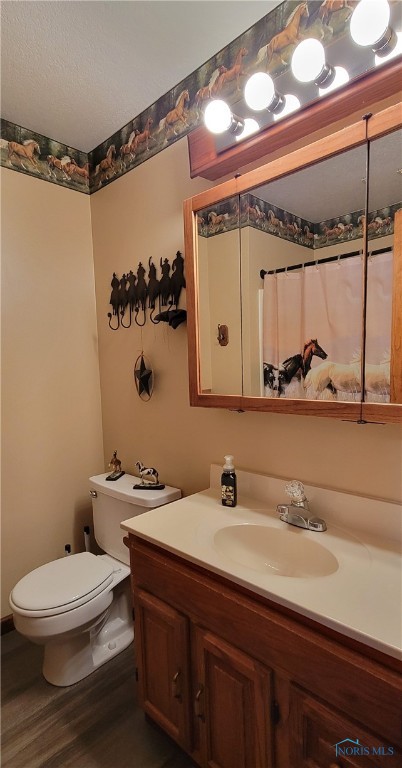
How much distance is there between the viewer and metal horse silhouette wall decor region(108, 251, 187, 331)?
1.63 metres

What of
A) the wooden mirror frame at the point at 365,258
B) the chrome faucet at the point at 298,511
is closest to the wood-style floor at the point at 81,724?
the chrome faucet at the point at 298,511

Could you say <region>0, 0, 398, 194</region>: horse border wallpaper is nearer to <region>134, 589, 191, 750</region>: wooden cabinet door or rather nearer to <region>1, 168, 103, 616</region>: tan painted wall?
<region>1, 168, 103, 616</region>: tan painted wall

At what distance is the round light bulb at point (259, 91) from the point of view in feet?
3.89

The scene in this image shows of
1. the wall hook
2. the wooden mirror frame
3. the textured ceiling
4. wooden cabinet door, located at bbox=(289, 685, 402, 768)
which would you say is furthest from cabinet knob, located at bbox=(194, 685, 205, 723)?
the textured ceiling

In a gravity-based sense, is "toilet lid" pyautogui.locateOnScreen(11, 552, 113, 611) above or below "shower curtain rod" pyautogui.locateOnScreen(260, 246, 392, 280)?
below

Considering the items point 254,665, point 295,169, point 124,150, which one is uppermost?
point 124,150

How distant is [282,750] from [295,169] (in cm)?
156

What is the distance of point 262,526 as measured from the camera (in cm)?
120

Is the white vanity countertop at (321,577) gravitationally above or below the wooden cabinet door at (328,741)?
above

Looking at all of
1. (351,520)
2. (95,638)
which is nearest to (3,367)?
(95,638)

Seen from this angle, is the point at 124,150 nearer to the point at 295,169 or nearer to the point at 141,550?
the point at 295,169

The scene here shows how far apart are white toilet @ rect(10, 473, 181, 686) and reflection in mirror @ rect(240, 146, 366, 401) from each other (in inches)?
32.1

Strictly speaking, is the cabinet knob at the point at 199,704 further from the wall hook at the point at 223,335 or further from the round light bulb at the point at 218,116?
the round light bulb at the point at 218,116

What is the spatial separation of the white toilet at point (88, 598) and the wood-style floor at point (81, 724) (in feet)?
0.24
